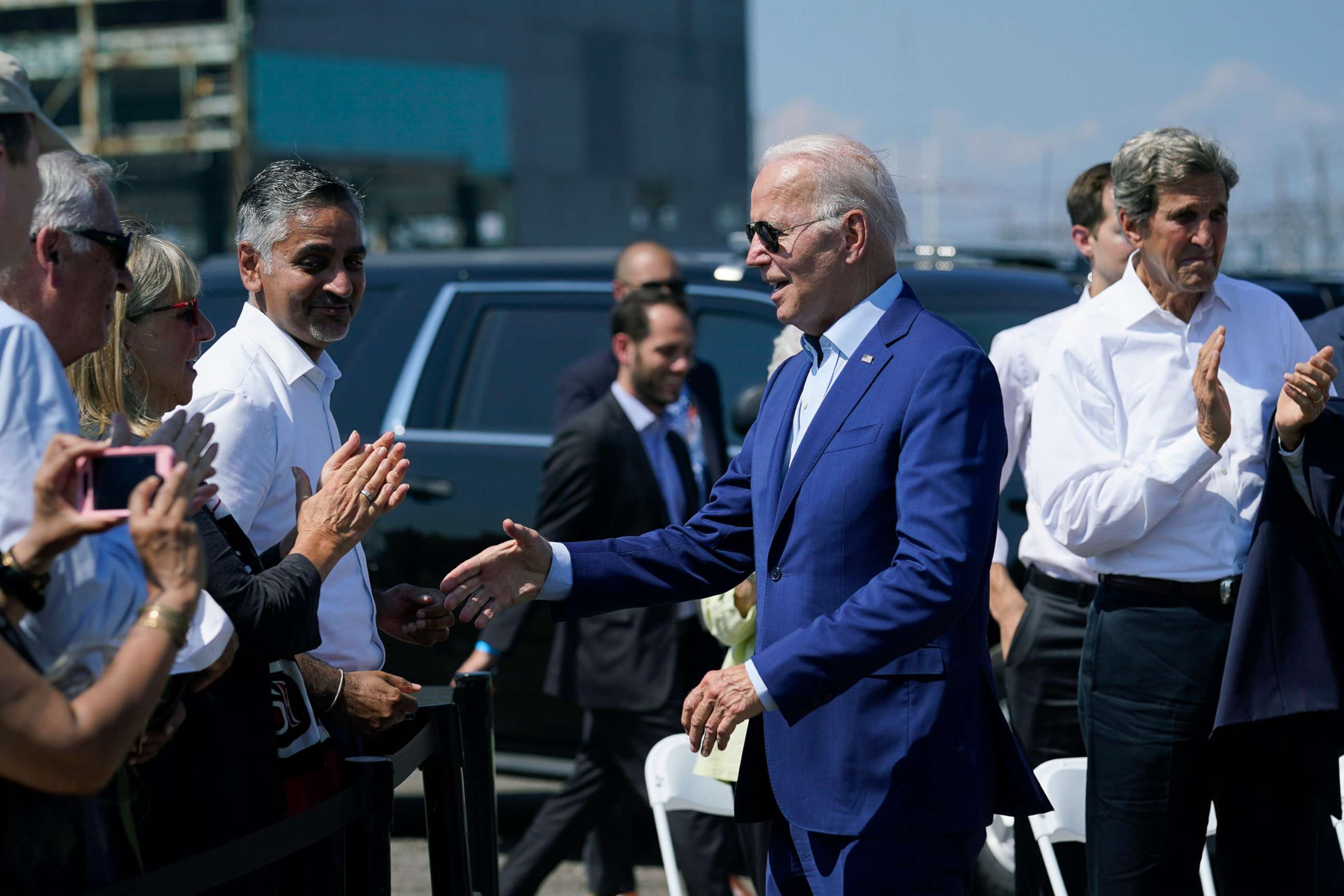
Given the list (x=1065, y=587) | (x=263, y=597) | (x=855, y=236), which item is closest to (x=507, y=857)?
(x=1065, y=587)

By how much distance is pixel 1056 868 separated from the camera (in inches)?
151

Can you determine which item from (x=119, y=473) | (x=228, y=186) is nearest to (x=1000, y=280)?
(x=119, y=473)

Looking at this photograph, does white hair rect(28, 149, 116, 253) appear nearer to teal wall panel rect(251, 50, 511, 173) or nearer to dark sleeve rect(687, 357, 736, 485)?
dark sleeve rect(687, 357, 736, 485)

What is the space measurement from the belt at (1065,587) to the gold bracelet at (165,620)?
2.78m

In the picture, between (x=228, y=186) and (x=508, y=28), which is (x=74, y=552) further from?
(x=508, y=28)

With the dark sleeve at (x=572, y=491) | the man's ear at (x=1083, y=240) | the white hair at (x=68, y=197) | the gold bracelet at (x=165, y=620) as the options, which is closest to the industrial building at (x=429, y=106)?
the dark sleeve at (x=572, y=491)

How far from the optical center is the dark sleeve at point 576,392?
5539mm

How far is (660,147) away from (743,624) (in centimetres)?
2864

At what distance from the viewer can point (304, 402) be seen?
10.1 ft

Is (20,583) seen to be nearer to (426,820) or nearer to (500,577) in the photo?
(500,577)

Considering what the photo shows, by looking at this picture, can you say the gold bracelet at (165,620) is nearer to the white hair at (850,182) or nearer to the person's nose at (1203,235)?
the white hair at (850,182)

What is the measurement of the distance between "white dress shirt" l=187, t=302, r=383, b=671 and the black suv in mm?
2278

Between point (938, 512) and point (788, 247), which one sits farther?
point (788, 247)

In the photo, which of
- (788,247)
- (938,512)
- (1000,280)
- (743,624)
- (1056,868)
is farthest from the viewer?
(1000,280)
